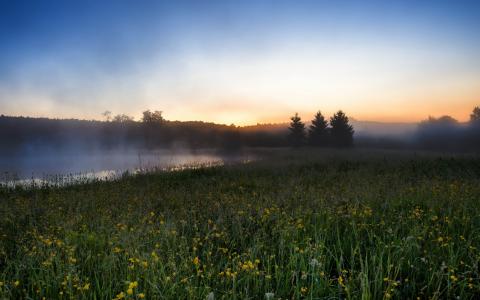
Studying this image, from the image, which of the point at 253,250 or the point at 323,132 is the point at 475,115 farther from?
the point at 253,250

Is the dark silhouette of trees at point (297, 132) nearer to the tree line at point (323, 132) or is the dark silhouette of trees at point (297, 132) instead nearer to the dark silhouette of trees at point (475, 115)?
the tree line at point (323, 132)

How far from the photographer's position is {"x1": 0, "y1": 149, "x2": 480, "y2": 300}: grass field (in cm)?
362

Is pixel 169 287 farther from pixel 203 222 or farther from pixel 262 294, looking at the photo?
pixel 203 222

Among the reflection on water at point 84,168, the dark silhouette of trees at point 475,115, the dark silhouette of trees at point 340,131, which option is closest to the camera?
the reflection on water at point 84,168

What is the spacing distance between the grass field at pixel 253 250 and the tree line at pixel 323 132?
47436mm

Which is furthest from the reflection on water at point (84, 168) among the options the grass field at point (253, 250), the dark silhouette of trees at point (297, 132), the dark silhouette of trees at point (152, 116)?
the dark silhouette of trees at point (152, 116)

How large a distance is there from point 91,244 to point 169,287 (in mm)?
2198

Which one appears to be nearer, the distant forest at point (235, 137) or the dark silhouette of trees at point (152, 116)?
the distant forest at point (235, 137)

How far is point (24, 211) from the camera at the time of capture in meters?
7.92

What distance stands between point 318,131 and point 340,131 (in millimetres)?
3648

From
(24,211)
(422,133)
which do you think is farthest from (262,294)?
(422,133)

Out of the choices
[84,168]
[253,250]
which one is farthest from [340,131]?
[253,250]

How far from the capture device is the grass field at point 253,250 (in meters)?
3.62

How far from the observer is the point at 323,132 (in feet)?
185
